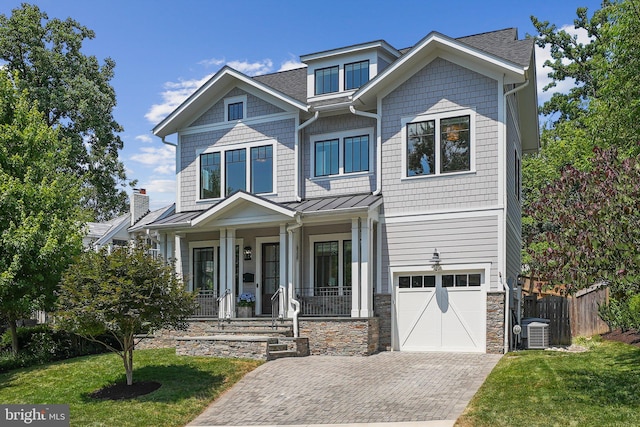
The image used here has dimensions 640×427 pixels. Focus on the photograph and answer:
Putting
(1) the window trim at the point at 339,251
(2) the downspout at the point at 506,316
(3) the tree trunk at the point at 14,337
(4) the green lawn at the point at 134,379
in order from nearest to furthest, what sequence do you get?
(4) the green lawn at the point at 134,379 → (2) the downspout at the point at 506,316 → (3) the tree trunk at the point at 14,337 → (1) the window trim at the point at 339,251

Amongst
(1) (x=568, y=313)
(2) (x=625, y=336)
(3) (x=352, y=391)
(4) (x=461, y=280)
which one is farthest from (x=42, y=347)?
(2) (x=625, y=336)

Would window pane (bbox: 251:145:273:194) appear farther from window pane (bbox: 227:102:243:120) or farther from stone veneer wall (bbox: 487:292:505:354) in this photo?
stone veneer wall (bbox: 487:292:505:354)

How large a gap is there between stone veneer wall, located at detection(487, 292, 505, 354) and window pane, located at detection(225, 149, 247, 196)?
7832 mm

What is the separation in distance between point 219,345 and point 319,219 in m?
4.11

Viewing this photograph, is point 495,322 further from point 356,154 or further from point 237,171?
point 237,171

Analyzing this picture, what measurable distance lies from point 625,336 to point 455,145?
6.16 m

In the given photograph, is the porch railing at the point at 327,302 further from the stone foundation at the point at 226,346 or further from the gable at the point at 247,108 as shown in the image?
the gable at the point at 247,108

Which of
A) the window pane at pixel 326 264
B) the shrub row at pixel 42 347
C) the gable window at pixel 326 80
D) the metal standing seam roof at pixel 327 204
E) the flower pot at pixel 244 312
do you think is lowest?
the shrub row at pixel 42 347

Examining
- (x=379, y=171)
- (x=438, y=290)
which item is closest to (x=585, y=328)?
(x=438, y=290)

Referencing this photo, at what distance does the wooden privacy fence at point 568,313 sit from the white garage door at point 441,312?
2549mm

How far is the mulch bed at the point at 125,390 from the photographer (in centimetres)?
1211

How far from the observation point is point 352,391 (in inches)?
466

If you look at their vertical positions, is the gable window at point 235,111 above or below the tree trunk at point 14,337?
above

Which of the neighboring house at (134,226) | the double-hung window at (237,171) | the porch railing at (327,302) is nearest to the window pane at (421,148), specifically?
the porch railing at (327,302)
